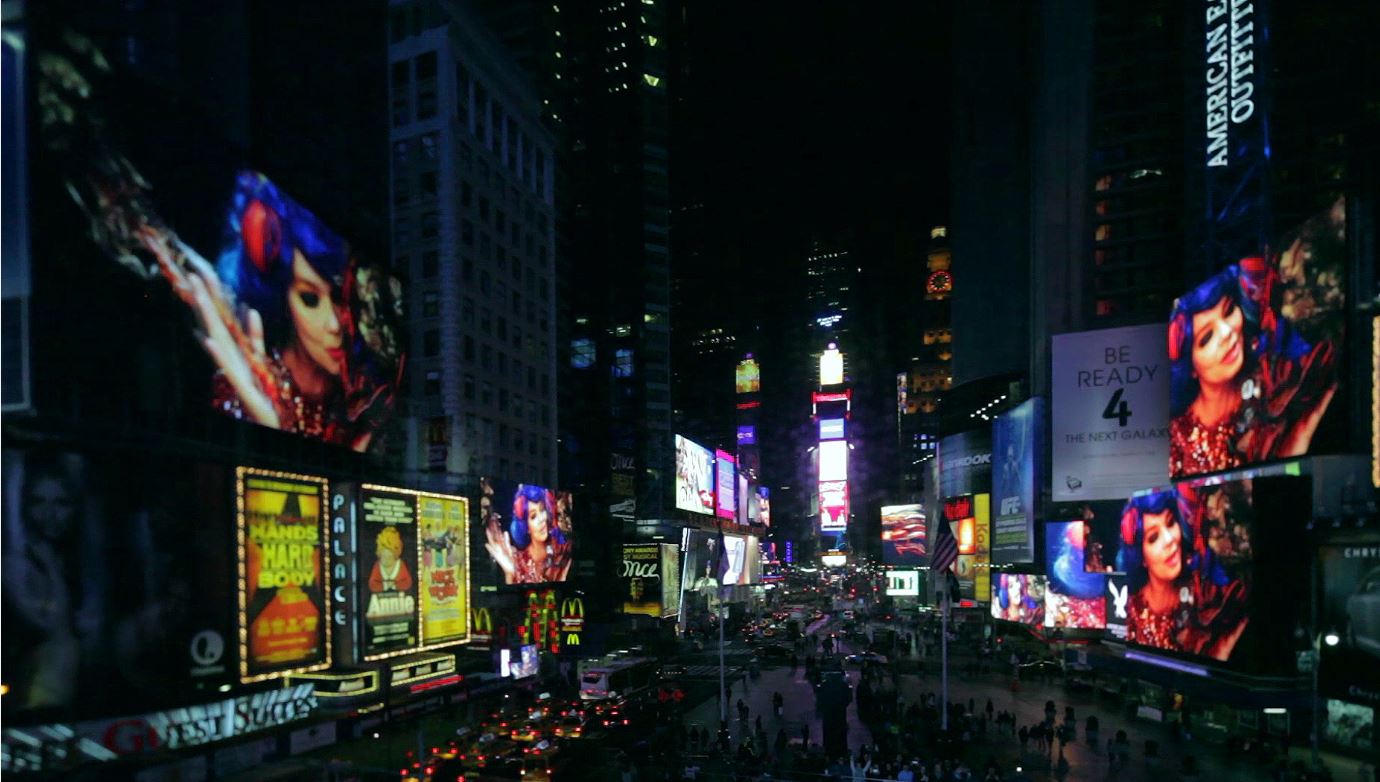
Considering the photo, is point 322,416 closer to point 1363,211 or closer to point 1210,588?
point 1210,588

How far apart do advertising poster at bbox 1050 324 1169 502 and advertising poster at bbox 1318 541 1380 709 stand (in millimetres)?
26010

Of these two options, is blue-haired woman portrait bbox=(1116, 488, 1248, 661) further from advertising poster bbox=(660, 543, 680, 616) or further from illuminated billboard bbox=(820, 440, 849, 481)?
illuminated billboard bbox=(820, 440, 849, 481)

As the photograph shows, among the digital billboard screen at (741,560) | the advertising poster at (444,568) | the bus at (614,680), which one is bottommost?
the digital billboard screen at (741,560)

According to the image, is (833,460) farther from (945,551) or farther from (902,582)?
(945,551)

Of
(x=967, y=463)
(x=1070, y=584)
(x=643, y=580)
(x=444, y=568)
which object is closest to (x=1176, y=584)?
(x=1070, y=584)

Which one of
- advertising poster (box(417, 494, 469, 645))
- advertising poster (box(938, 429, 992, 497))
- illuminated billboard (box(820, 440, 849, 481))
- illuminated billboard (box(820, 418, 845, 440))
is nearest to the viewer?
advertising poster (box(417, 494, 469, 645))

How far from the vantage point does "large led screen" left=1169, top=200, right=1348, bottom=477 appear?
82.1 feet

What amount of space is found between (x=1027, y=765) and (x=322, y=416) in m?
27.4

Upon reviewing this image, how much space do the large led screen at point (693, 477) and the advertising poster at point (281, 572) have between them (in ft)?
165

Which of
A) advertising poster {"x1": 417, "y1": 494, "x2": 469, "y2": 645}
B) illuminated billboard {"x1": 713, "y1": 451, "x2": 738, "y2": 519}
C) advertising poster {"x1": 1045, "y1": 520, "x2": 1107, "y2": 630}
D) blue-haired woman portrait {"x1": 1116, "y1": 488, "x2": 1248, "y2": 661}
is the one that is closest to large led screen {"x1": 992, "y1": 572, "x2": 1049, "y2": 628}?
advertising poster {"x1": 1045, "y1": 520, "x2": 1107, "y2": 630}

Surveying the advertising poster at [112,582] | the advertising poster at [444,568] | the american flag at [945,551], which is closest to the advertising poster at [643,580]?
the advertising poster at [444,568]

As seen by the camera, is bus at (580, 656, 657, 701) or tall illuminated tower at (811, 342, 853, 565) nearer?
bus at (580, 656, 657, 701)

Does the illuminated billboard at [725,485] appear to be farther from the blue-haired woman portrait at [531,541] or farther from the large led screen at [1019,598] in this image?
the blue-haired woman portrait at [531,541]

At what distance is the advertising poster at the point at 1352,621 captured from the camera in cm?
2295
